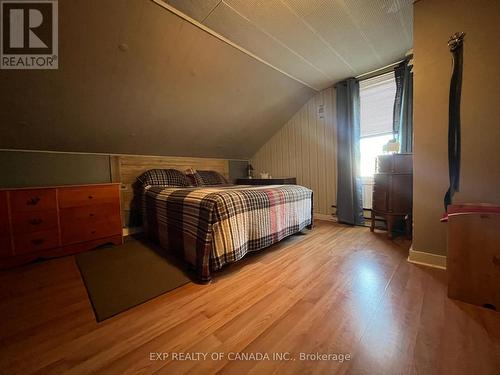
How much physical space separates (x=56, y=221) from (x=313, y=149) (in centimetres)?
362

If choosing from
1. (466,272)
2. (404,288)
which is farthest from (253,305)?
(466,272)

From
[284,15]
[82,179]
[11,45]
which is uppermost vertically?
[284,15]

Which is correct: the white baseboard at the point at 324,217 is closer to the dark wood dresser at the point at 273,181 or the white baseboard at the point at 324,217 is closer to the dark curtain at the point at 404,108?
the dark wood dresser at the point at 273,181

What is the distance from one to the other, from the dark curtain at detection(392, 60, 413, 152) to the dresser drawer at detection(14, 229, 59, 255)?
→ 413 cm

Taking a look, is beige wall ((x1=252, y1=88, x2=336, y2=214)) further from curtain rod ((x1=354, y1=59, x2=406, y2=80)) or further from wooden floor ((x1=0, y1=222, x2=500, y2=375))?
wooden floor ((x1=0, y1=222, x2=500, y2=375))

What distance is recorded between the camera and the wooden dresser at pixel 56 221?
183 centimetres

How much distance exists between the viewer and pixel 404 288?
4.66ft

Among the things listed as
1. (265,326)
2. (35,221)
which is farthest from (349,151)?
(35,221)

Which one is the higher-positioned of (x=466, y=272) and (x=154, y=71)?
(x=154, y=71)

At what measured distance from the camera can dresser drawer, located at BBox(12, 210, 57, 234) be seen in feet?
6.09

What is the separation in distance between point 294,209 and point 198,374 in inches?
74.4

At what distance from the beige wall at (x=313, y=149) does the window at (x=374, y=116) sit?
0.44 meters

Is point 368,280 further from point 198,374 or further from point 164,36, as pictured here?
point 164,36

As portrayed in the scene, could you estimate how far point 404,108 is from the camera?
8.45ft
